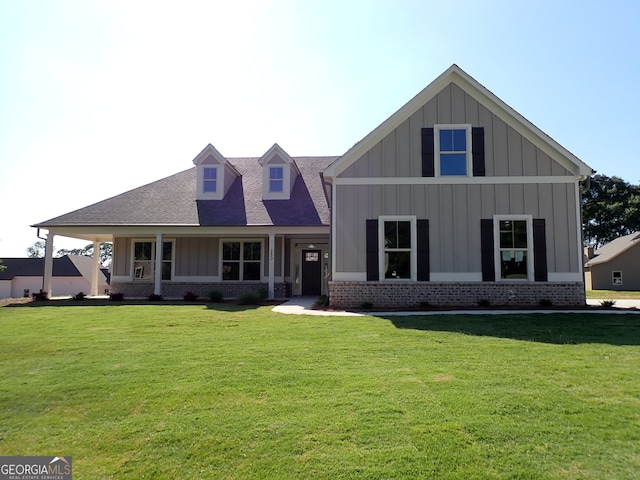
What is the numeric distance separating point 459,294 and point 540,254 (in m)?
2.59

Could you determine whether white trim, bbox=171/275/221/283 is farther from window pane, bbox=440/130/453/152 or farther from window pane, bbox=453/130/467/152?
window pane, bbox=453/130/467/152

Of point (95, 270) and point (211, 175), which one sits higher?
point (211, 175)

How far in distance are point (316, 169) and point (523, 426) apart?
1633 cm

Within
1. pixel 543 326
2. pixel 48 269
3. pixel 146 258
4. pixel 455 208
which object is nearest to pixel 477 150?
pixel 455 208

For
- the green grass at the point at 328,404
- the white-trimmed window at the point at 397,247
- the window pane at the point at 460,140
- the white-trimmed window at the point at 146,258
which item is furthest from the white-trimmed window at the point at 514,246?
the white-trimmed window at the point at 146,258

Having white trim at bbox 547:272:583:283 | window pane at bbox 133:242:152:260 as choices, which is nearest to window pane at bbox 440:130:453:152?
white trim at bbox 547:272:583:283

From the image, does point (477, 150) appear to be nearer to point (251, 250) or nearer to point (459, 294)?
point (459, 294)

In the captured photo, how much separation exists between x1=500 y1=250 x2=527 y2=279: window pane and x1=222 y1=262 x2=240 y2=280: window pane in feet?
32.4

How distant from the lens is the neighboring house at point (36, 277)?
37.6m

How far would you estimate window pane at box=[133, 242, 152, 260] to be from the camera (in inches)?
673

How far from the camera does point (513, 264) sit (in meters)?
11.8

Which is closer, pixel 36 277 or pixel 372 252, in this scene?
pixel 372 252

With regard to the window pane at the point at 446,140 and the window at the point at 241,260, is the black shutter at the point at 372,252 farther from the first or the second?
the window at the point at 241,260

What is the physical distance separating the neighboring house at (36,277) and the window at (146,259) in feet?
75.4
